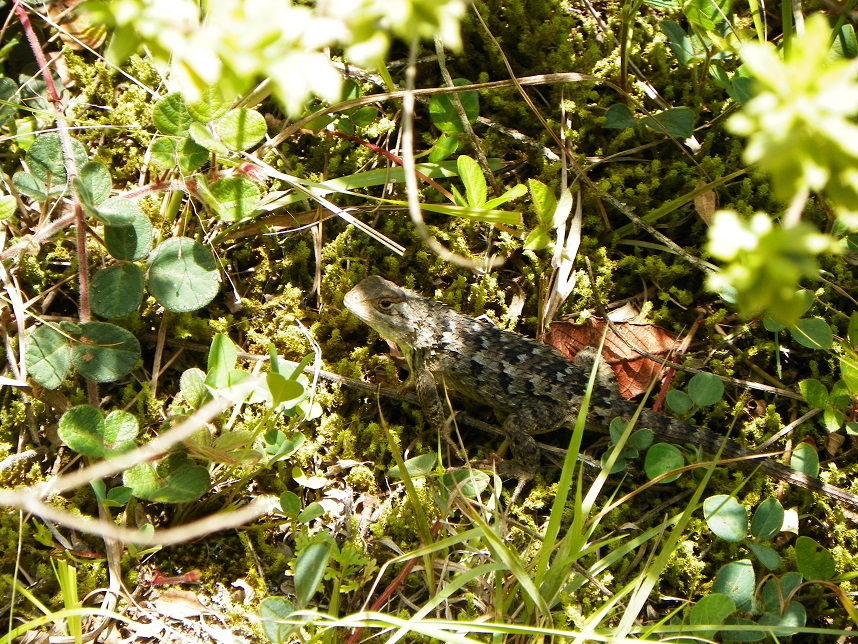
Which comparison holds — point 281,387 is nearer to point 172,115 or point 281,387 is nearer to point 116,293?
point 116,293

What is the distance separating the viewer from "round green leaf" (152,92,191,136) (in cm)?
329

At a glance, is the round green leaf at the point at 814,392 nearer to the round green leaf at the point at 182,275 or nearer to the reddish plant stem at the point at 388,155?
the reddish plant stem at the point at 388,155

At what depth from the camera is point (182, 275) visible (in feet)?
11.1

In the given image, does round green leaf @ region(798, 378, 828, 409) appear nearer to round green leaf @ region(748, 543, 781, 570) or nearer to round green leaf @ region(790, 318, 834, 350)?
round green leaf @ region(790, 318, 834, 350)

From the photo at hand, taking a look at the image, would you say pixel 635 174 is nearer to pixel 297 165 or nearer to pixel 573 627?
pixel 297 165

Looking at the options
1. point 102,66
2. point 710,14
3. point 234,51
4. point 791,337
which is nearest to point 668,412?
point 791,337

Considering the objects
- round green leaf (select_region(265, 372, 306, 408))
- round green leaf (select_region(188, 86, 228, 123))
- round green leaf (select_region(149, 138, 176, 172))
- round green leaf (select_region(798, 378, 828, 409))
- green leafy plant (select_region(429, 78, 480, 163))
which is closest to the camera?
round green leaf (select_region(265, 372, 306, 408))

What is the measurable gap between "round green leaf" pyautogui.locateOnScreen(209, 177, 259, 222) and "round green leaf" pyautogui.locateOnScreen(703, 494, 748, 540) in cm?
254

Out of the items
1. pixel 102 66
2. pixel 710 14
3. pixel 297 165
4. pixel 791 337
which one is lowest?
pixel 791 337

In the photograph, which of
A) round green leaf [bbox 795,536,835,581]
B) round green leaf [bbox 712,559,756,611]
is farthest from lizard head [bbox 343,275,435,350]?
round green leaf [bbox 795,536,835,581]

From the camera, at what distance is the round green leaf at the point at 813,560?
10.2ft

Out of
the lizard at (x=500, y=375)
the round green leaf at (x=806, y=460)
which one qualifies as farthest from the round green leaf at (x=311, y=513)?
the round green leaf at (x=806, y=460)

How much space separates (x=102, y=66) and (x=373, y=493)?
299 cm

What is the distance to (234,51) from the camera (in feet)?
4.04
